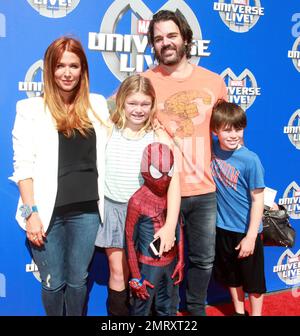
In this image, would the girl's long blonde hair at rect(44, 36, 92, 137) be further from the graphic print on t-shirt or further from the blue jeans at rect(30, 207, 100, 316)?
the graphic print on t-shirt

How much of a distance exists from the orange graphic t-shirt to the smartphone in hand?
30 cm

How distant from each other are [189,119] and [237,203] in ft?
1.73

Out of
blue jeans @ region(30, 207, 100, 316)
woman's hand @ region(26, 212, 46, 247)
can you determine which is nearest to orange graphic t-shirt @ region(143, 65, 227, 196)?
blue jeans @ region(30, 207, 100, 316)

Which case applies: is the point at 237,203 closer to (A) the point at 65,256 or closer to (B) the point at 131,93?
(B) the point at 131,93

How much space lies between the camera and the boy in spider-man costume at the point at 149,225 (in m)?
1.84

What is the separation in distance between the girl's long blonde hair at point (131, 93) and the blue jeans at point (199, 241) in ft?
1.53

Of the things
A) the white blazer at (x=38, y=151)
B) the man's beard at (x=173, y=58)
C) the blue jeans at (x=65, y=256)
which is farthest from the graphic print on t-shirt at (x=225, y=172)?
→ the white blazer at (x=38, y=151)

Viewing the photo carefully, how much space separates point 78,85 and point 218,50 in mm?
965

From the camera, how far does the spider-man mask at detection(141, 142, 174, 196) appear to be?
183 cm

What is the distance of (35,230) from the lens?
1793mm

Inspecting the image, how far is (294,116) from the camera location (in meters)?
2.61

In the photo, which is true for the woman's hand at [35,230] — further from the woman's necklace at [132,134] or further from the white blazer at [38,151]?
the woman's necklace at [132,134]
